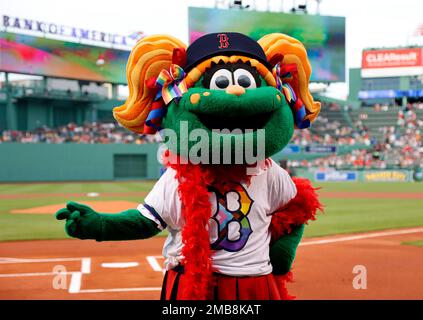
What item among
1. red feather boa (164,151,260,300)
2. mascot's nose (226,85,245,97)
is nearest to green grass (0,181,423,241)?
red feather boa (164,151,260,300)

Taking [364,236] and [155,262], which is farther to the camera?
[364,236]

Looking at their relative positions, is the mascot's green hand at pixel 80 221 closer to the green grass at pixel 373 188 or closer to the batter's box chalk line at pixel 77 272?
the batter's box chalk line at pixel 77 272

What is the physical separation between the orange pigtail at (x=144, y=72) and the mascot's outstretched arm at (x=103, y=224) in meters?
0.62

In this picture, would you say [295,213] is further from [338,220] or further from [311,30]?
[311,30]

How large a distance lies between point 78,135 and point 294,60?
→ 105 ft

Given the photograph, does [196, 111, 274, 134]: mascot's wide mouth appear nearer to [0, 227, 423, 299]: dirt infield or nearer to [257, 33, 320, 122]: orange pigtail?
[257, 33, 320, 122]: orange pigtail

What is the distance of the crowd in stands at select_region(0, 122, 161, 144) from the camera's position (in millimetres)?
32094

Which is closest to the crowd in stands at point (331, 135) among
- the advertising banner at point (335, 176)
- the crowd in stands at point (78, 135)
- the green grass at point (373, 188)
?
the advertising banner at point (335, 176)

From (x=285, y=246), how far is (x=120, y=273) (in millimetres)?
3784

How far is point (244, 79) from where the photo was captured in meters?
2.96

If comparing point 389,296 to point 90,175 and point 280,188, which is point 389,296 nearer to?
point 280,188

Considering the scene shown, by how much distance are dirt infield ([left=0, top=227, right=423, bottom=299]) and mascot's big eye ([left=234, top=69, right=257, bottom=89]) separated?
308 centimetres

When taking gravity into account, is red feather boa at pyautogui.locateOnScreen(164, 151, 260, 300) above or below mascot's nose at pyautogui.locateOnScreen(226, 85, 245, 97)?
below

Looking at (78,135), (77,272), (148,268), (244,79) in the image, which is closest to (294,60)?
(244,79)
